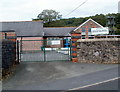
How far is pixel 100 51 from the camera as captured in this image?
1261 centimetres

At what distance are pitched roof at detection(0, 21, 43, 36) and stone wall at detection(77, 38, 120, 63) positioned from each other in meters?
20.8

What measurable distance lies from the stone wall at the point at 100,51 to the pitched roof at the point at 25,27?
68.2 ft

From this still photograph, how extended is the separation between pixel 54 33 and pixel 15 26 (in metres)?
9.88

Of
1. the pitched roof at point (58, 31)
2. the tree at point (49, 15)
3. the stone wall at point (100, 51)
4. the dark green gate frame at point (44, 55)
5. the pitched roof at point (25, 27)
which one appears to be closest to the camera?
the stone wall at point (100, 51)

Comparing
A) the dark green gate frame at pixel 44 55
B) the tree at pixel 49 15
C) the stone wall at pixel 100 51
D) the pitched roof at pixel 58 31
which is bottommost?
the dark green gate frame at pixel 44 55

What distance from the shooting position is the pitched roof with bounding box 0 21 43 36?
33.5 m

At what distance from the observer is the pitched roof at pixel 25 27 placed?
3352cm

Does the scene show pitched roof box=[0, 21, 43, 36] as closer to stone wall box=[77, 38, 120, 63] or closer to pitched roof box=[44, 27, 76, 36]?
pitched roof box=[44, 27, 76, 36]

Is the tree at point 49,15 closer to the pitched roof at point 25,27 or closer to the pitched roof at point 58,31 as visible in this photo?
the pitched roof at point 58,31

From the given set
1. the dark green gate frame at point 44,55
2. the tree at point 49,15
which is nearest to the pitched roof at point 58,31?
the dark green gate frame at point 44,55

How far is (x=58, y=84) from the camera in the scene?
7.18m

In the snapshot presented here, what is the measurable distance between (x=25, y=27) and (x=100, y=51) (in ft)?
83.3

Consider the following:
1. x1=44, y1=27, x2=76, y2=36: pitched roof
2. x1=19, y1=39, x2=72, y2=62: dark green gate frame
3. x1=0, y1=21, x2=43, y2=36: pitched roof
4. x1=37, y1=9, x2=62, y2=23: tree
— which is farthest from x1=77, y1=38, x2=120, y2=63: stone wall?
x1=37, y1=9, x2=62, y2=23: tree

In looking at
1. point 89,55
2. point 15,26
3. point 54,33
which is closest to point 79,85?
point 89,55
